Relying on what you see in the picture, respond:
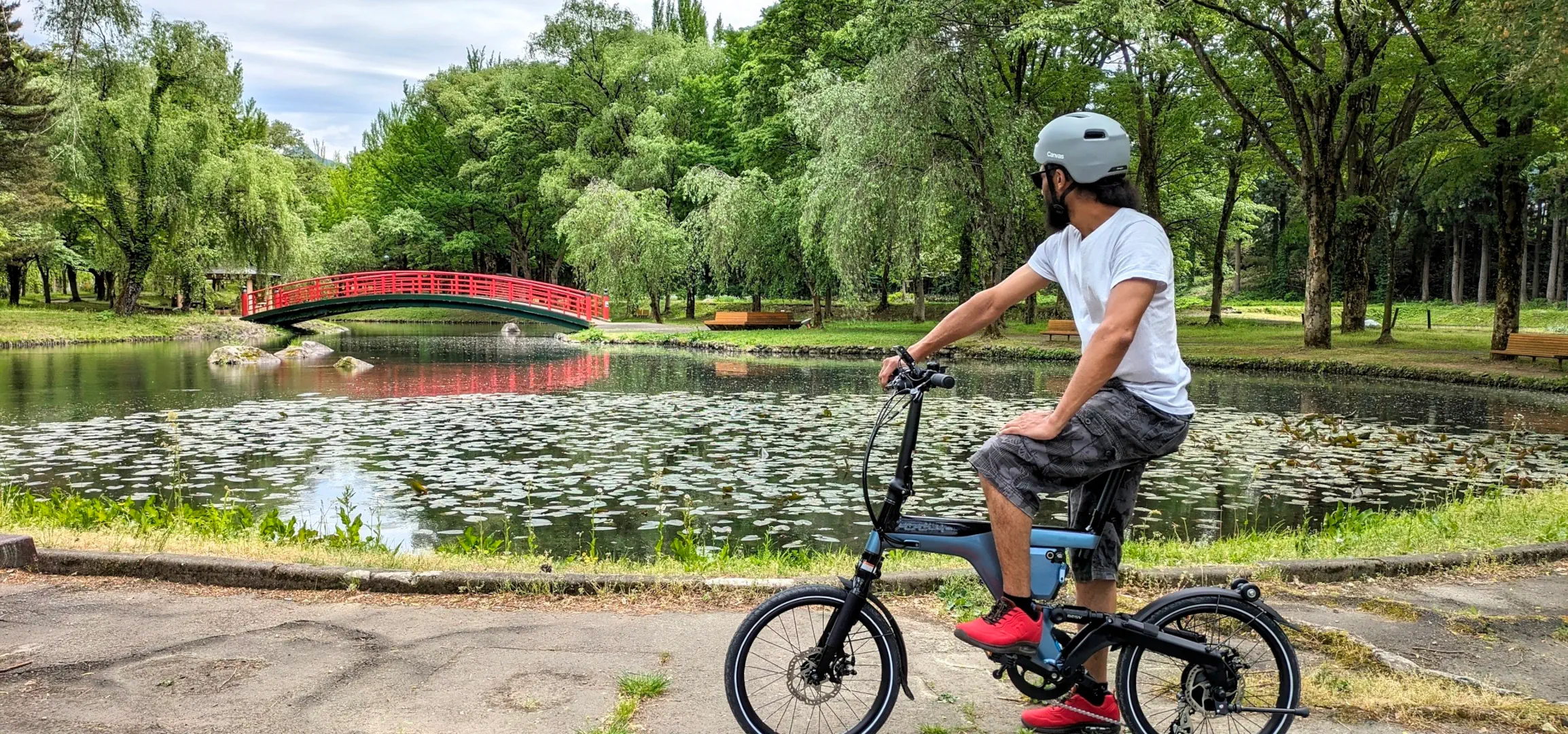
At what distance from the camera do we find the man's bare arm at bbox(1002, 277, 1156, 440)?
286 centimetres

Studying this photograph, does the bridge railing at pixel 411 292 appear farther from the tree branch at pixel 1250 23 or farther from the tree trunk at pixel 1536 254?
the tree trunk at pixel 1536 254

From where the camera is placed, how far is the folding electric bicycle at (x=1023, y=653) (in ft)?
10.1

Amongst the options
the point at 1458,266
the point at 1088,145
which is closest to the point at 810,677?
the point at 1088,145

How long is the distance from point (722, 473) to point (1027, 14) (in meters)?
16.7

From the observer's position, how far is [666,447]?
12.7 metres

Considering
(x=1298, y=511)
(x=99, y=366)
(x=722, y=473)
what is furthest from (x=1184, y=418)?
(x=99, y=366)

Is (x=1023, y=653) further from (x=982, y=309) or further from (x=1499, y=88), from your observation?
(x=1499, y=88)

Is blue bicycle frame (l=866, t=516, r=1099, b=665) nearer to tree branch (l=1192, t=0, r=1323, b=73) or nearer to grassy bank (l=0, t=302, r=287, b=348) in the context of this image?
tree branch (l=1192, t=0, r=1323, b=73)

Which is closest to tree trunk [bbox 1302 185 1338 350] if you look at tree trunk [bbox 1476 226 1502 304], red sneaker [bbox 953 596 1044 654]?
red sneaker [bbox 953 596 1044 654]

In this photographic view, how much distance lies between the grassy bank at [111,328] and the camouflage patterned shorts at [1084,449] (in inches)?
1437

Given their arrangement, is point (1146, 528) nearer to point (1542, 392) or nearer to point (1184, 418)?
point (1184, 418)

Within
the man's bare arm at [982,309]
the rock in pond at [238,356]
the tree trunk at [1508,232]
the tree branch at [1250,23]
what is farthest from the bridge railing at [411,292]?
the man's bare arm at [982,309]

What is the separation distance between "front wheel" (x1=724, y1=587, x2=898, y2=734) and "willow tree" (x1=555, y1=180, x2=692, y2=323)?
34162 millimetres

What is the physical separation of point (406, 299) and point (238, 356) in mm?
15159
